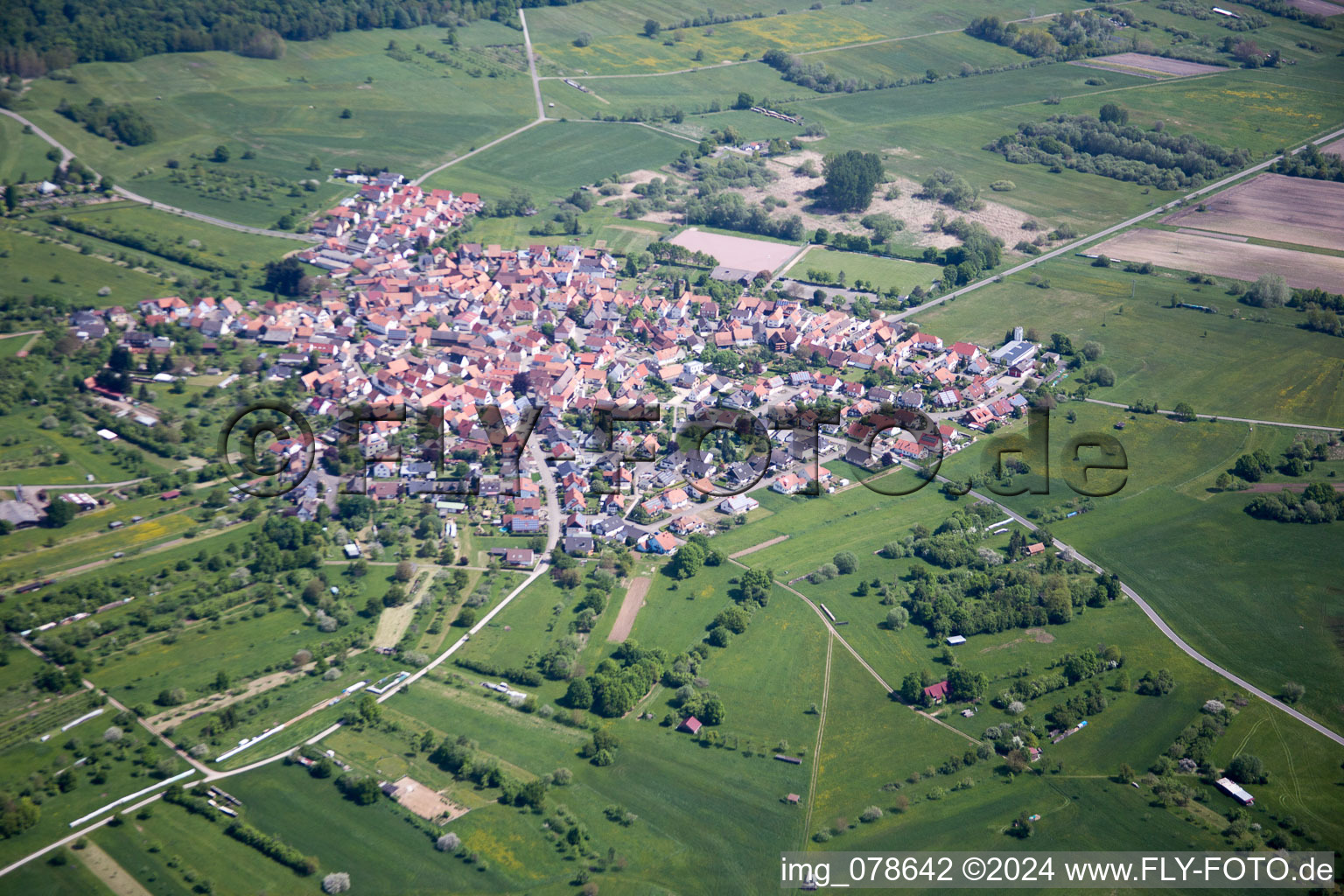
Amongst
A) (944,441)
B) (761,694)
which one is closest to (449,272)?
(944,441)

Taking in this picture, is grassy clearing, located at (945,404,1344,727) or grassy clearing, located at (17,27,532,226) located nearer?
grassy clearing, located at (945,404,1344,727)

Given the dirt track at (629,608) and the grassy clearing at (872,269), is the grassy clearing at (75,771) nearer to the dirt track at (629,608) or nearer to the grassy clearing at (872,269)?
the dirt track at (629,608)

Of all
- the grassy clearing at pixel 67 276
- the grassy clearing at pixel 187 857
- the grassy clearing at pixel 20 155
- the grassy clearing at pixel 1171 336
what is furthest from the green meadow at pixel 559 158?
the grassy clearing at pixel 187 857

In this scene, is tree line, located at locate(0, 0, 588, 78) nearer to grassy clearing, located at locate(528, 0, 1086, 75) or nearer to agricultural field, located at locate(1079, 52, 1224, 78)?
grassy clearing, located at locate(528, 0, 1086, 75)

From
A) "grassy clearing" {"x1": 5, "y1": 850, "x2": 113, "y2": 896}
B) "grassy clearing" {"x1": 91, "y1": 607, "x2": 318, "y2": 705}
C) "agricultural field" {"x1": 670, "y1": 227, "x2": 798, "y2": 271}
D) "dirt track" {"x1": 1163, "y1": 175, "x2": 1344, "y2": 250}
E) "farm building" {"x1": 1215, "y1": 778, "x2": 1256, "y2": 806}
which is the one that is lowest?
"farm building" {"x1": 1215, "y1": 778, "x2": 1256, "y2": 806}

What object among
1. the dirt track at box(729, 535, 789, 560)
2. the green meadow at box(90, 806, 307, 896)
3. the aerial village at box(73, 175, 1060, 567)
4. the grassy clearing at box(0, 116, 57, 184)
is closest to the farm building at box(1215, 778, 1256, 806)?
the dirt track at box(729, 535, 789, 560)

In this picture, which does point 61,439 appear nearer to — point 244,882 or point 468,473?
point 468,473
